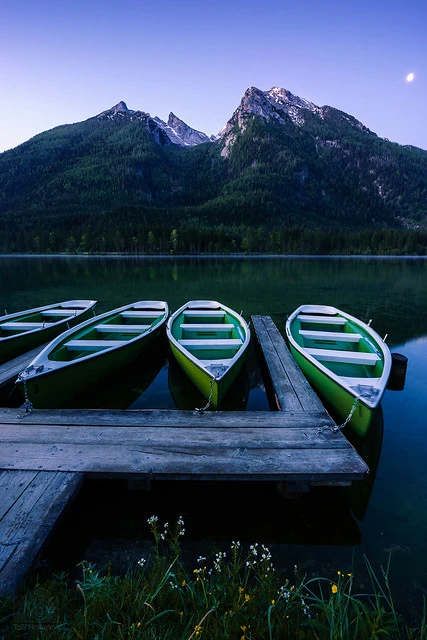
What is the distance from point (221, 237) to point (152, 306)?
106m

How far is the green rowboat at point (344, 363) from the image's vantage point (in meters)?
6.17

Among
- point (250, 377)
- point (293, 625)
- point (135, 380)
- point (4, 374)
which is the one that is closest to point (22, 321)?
point (4, 374)

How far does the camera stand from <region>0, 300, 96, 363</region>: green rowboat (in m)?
10.2

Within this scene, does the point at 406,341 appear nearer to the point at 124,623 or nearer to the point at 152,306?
the point at 152,306

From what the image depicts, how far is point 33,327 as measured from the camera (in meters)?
11.9

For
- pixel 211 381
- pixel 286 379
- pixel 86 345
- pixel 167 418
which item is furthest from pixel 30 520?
pixel 286 379

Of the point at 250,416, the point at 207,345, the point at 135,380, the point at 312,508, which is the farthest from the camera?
the point at 135,380

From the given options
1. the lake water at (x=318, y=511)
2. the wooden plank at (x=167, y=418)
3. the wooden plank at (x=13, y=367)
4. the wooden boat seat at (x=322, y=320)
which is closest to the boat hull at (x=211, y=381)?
the wooden plank at (x=167, y=418)

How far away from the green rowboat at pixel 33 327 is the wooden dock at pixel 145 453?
442 centimetres

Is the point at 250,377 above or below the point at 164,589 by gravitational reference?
below

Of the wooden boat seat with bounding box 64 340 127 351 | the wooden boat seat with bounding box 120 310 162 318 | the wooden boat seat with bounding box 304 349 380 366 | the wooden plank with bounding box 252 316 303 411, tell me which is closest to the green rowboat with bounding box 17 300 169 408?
the wooden boat seat with bounding box 64 340 127 351

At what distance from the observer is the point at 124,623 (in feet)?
8.50

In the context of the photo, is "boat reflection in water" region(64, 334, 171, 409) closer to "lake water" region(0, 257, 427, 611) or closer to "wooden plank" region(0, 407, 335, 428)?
"lake water" region(0, 257, 427, 611)

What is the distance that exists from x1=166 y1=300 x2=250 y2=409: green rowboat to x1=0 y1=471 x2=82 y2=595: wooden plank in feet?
10.1
